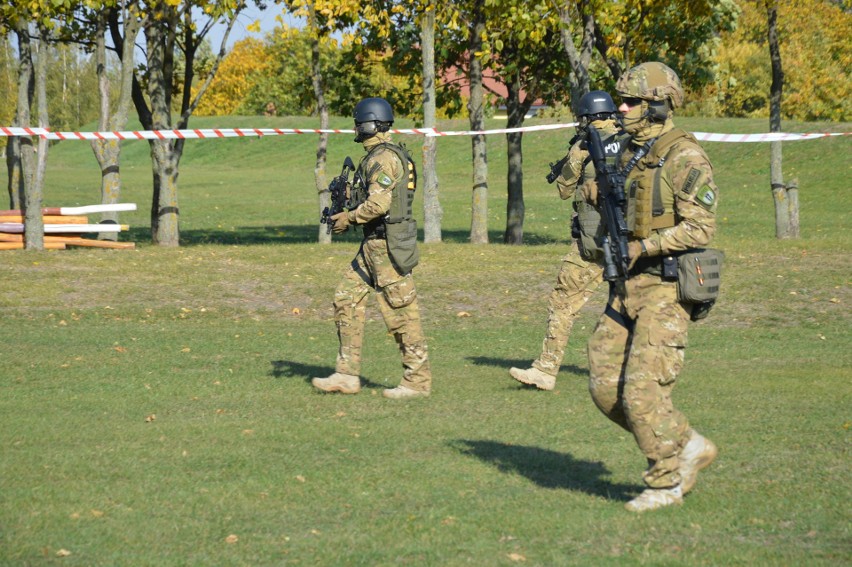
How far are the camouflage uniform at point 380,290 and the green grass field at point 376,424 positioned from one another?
32 centimetres

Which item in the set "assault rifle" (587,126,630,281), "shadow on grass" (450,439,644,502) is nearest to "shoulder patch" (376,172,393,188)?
"shadow on grass" (450,439,644,502)

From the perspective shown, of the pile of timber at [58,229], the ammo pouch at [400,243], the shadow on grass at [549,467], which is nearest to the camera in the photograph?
the shadow on grass at [549,467]

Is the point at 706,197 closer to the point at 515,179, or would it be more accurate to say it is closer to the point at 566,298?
the point at 566,298

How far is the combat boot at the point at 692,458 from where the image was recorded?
5.75 meters

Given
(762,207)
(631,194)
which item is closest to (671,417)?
(631,194)

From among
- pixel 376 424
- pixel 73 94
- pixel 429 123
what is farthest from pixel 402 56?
pixel 73 94

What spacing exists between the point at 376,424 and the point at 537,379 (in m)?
1.80

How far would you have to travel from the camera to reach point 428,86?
18859mm

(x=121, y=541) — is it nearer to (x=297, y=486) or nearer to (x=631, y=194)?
(x=297, y=486)

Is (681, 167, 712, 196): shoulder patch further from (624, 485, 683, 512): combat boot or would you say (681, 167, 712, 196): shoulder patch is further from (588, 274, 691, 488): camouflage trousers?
(624, 485, 683, 512): combat boot

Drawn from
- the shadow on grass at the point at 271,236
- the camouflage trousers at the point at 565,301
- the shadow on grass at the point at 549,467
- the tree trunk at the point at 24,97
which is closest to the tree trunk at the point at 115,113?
the tree trunk at the point at 24,97

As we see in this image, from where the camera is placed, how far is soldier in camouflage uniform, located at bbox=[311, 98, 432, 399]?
27.6ft

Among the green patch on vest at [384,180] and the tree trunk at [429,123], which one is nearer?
the green patch on vest at [384,180]

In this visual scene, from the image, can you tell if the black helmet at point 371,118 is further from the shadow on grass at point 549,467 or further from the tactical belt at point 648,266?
the tactical belt at point 648,266
